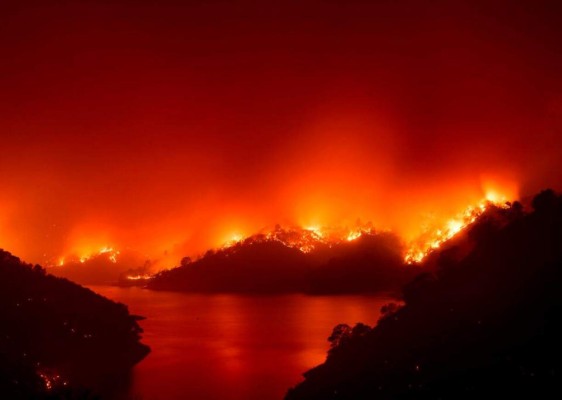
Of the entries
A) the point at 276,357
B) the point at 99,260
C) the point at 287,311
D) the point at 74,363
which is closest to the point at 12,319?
the point at 74,363

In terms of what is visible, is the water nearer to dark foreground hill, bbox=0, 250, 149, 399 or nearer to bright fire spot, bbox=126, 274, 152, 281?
dark foreground hill, bbox=0, 250, 149, 399

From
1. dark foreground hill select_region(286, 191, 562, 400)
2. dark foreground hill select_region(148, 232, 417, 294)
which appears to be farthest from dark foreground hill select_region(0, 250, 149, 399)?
dark foreground hill select_region(148, 232, 417, 294)

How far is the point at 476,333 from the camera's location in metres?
18.1

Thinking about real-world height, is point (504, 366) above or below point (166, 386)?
above

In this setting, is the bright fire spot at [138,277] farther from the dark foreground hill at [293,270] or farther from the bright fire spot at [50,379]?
the bright fire spot at [50,379]

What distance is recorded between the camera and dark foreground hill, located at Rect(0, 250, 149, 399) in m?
22.2

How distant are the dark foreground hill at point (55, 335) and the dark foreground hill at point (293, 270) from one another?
53.5m

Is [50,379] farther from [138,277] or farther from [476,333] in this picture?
[138,277]

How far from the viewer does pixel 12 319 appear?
26.4 meters

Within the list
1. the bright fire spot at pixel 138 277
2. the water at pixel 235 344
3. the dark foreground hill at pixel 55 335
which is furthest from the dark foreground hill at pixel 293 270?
the dark foreground hill at pixel 55 335

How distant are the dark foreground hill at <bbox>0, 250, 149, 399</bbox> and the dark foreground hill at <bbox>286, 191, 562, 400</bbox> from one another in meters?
9.98

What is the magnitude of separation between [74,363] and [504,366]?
65.1ft

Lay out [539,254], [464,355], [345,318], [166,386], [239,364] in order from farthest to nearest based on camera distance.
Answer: [345,318], [239,364], [166,386], [539,254], [464,355]

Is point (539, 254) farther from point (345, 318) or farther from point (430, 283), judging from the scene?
point (345, 318)
